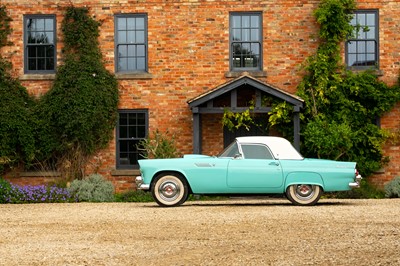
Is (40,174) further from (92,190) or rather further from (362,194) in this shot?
(362,194)

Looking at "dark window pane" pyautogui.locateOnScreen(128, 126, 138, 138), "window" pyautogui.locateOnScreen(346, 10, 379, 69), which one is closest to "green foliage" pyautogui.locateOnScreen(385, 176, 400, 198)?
"window" pyautogui.locateOnScreen(346, 10, 379, 69)

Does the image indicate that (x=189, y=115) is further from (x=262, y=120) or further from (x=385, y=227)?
(x=385, y=227)

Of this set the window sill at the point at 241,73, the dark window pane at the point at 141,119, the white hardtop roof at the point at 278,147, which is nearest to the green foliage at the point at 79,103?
the dark window pane at the point at 141,119

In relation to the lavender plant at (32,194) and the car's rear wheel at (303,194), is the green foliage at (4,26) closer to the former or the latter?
the lavender plant at (32,194)

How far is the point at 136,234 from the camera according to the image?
13383mm

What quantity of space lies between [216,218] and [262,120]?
926 cm

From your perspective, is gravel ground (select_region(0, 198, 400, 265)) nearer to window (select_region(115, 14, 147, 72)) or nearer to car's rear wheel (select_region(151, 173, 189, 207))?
car's rear wheel (select_region(151, 173, 189, 207))

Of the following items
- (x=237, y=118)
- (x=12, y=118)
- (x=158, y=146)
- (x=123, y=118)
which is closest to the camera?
(x=237, y=118)

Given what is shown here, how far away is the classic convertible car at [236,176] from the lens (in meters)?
18.8

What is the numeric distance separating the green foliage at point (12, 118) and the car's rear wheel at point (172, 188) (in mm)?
6433

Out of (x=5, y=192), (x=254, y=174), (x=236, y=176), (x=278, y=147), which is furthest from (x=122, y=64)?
(x=254, y=174)

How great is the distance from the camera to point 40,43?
2503 cm

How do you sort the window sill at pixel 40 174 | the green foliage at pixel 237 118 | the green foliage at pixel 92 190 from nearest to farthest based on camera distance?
the green foliage at pixel 92 190, the green foliage at pixel 237 118, the window sill at pixel 40 174

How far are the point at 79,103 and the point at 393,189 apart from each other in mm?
8580
